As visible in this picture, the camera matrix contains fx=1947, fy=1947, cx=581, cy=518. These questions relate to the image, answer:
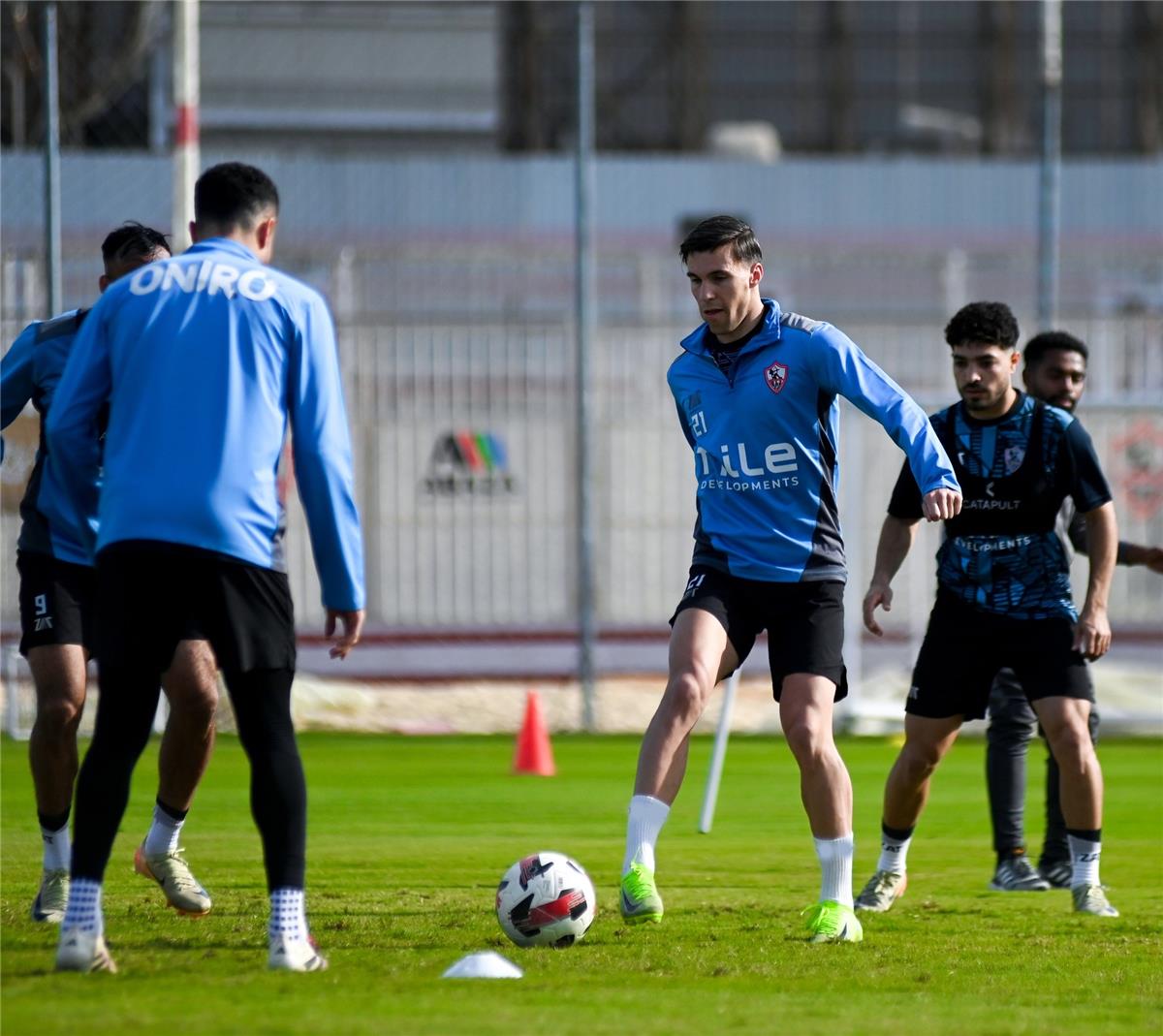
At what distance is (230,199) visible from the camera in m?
4.79

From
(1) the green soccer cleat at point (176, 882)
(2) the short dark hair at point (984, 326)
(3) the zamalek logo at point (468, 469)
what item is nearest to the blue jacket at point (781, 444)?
(2) the short dark hair at point (984, 326)

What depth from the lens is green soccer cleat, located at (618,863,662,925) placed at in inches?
217

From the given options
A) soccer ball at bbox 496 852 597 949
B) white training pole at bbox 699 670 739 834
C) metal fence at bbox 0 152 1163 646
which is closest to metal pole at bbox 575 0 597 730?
metal fence at bbox 0 152 1163 646

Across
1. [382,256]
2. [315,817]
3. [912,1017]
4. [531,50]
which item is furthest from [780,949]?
[531,50]

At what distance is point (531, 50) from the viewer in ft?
92.1

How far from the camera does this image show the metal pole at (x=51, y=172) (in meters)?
12.2

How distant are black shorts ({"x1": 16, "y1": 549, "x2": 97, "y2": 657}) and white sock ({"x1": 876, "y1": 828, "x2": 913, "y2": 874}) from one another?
2.85 m

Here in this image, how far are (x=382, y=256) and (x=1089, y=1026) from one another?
11.3m

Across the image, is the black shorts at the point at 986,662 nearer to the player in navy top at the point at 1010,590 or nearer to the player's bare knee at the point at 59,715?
the player in navy top at the point at 1010,590

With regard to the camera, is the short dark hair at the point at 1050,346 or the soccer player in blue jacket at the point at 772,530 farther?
the short dark hair at the point at 1050,346

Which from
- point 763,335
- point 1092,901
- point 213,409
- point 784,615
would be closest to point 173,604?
point 213,409

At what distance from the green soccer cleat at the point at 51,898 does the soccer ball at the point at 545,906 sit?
1.28 meters

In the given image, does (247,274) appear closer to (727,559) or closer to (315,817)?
(727,559)

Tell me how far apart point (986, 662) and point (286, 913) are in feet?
9.90
